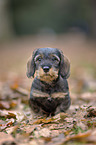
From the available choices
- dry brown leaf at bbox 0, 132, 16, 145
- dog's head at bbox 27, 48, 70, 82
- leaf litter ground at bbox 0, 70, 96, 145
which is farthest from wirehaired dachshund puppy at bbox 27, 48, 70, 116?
dry brown leaf at bbox 0, 132, 16, 145

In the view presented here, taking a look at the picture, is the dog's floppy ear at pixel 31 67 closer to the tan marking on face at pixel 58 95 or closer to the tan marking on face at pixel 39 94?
the tan marking on face at pixel 39 94

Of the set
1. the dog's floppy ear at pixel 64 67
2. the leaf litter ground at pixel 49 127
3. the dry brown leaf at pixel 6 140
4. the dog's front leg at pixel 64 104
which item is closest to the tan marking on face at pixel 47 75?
the dog's floppy ear at pixel 64 67

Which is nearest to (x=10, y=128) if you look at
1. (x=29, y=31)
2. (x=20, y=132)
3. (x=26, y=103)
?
(x=20, y=132)

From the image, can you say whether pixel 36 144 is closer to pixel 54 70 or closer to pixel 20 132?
pixel 20 132

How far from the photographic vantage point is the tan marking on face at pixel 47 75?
133 inches

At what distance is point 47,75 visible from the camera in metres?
3.39

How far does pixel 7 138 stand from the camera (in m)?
2.83

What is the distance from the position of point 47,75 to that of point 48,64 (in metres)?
0.17

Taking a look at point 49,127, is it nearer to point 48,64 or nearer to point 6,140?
point 6,140

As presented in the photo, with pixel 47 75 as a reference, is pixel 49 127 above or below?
below

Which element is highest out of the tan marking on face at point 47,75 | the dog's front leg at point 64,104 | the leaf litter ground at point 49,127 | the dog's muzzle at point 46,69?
the dog's muzzle at point 46,69

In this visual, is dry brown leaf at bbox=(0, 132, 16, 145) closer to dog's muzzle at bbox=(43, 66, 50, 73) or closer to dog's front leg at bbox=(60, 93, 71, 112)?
dog's muzzle at bbox=(43, 66, 50, 73)

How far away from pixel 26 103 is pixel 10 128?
1.67m

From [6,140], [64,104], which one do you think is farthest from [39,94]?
[6,140]
